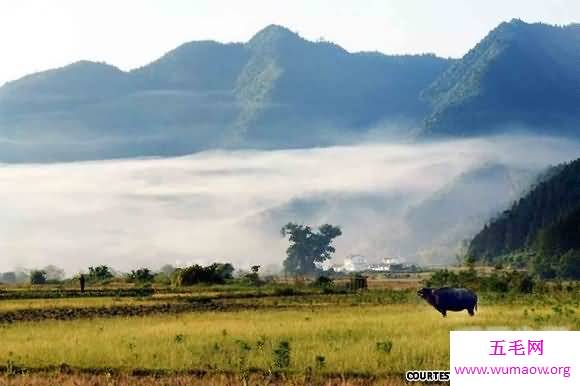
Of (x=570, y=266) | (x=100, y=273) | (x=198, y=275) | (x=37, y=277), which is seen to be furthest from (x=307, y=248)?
(x=198, y=275)

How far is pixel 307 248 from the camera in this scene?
618ft

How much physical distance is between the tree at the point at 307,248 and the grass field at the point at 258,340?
12548cm

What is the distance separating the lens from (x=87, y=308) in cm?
6025

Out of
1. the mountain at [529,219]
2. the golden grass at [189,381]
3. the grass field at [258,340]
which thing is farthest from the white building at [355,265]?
the golden grass at [189,381]

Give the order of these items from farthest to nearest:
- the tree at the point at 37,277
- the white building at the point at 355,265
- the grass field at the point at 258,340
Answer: the white building at the point at 355,265, the tree at the point at 37,277, the grass field at the point at 258,340

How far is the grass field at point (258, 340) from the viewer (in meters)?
28.8

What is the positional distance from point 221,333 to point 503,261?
410 feet

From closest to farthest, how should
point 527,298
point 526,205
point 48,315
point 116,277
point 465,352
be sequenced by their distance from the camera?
point 465,352
point 48,315
point 527,298
point 116,277
point 526,205

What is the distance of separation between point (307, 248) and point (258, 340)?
152682 mm

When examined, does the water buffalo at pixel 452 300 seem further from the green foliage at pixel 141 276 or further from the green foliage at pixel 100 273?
the green foliage at pixel 100 273

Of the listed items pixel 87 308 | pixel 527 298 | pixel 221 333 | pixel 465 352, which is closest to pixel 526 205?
pixel 527 298

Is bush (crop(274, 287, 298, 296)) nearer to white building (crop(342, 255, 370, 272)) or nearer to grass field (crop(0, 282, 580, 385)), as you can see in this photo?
grass field (crop(0, 282, 580, 385))

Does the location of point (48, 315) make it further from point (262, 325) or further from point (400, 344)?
point (400, 344)

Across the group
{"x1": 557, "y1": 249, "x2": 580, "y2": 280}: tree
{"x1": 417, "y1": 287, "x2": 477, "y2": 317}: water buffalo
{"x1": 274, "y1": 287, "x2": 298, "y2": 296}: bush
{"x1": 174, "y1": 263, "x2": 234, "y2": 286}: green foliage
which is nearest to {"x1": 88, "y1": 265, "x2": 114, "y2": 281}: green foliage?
{"x1": 174, "y1": 263, "x2": 234, "y2": 286}: green foliage
